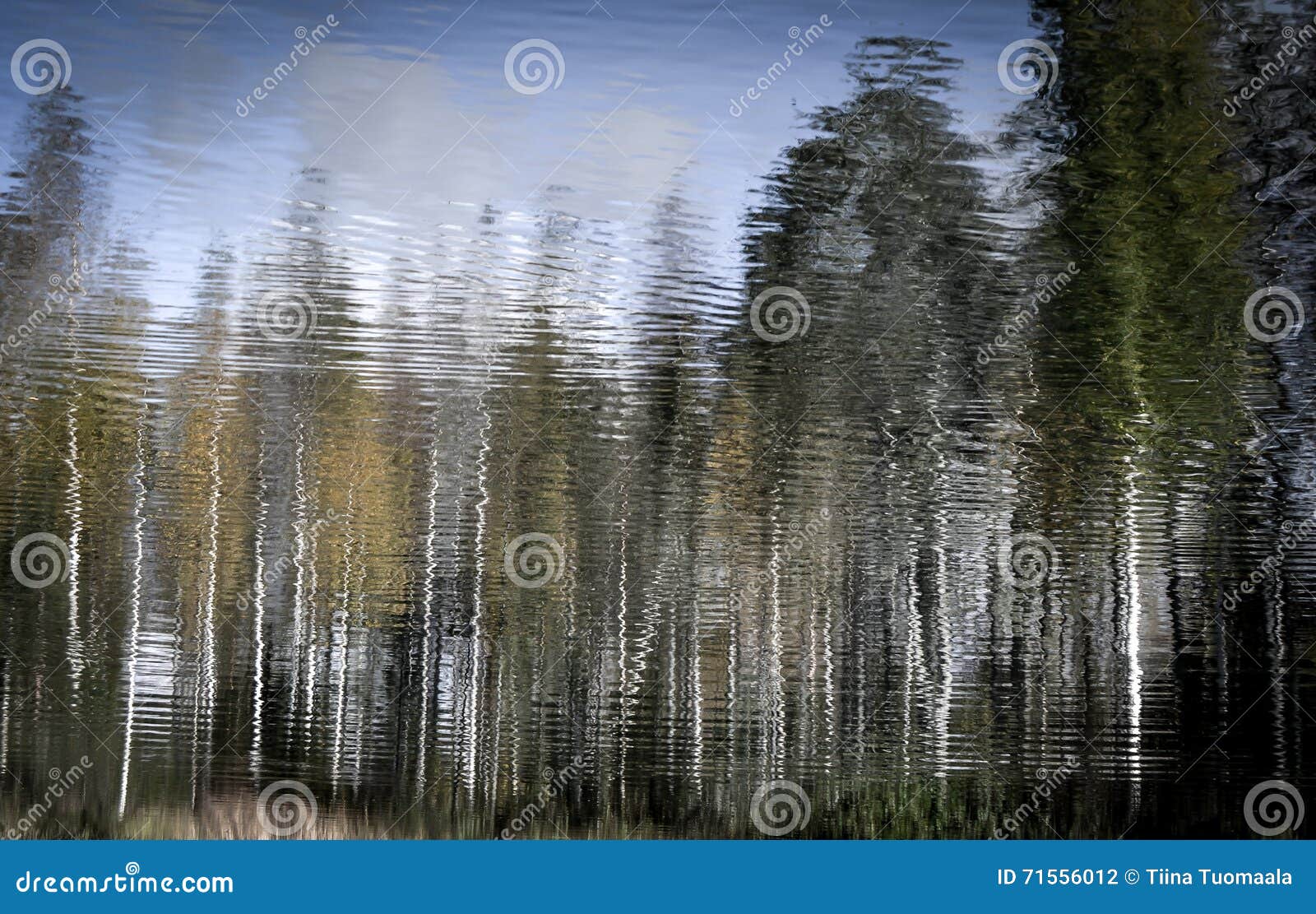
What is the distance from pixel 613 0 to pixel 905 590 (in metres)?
4.22

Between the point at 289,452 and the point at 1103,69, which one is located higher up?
the point at 1103,69

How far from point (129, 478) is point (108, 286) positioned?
4.90ft

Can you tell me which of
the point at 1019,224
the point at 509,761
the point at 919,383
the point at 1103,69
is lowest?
the point at 509,761

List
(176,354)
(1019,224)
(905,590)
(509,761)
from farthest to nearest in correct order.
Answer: (509,761) < (905,590) < (176,354) < (1019,224)

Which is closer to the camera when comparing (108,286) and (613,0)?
(613,0)

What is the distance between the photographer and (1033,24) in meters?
4.52

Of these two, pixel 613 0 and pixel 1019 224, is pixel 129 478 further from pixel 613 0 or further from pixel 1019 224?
pixel 1019 224

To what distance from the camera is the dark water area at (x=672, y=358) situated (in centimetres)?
469

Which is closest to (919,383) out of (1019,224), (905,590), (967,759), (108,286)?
(1019,224)

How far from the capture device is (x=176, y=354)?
5.50 metres

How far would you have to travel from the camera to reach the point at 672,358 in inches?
219

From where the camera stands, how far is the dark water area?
15.4 ft

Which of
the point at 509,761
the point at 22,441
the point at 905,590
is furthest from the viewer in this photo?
the point at 509,761

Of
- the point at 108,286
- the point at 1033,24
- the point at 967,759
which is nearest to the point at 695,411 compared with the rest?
the point at 1033,24
